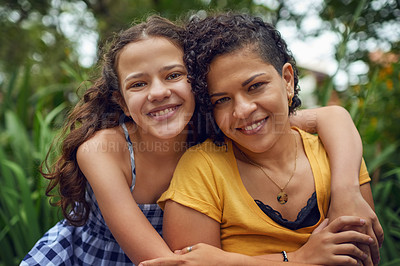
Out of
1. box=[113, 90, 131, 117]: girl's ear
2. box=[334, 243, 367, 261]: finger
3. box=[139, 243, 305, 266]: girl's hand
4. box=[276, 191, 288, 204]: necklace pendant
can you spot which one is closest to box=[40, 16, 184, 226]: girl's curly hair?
box=[113, 90, 131, 117]: girl's ear

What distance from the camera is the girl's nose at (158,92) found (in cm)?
153

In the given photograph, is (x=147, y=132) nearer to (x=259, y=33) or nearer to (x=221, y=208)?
(x=221, y=208)

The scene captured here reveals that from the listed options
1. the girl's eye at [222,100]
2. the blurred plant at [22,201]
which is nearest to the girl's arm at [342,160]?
the girl's eye at [222,100]

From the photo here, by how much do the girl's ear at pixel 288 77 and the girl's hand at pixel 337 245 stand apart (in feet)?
1.83

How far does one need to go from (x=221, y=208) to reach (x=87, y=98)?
98cm

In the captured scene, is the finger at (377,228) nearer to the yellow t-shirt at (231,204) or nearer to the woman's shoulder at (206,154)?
the yellow t-shirt at (231,204)

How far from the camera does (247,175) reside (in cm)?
155

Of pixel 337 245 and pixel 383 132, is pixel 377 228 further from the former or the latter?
pixel 383 132

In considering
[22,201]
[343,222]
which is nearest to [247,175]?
[343,222]

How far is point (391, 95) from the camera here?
276 centimetres

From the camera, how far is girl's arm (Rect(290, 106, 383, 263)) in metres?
1.39

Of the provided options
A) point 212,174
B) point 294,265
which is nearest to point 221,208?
point 212,174

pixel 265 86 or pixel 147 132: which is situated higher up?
pixel 265 86

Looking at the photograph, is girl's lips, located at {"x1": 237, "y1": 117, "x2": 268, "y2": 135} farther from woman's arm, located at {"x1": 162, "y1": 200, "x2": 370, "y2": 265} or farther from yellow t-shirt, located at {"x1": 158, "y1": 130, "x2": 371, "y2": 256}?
woman's arm, located at {"x1": 162, "y1": 200, "x2": 370, "y2": 265}
